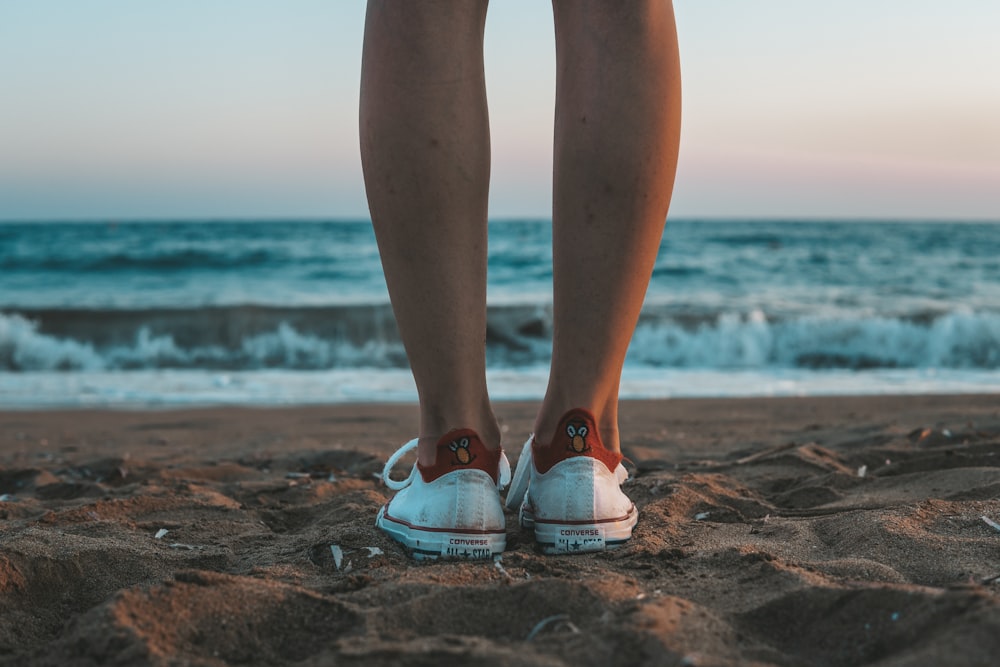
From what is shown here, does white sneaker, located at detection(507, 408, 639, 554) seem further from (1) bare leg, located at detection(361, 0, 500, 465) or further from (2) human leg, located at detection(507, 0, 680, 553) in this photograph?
(1) bare leg, located at detection(361, 0, 500, 465)

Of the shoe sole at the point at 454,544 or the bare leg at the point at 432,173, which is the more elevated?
the bare leg at the point at 432,173

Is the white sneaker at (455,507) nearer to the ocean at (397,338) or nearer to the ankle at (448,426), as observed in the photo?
the ankle at (448,426)

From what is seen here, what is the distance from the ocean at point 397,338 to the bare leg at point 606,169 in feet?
11.3

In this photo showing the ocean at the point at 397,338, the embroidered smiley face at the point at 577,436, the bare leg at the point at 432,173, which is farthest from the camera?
the ocean at the point at 397,338

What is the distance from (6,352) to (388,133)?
6.52 metres

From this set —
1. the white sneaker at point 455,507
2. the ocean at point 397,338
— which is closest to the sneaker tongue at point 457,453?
the white sneaker at point 455,507

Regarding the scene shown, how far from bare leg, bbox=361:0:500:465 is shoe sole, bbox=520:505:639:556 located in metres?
0.23

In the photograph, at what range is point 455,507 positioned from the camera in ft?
4.09

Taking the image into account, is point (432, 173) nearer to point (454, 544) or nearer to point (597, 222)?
point (597, 222)

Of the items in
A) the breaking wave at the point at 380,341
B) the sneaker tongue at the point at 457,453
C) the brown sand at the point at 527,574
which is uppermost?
the sneaker tongue at the point at 457,453

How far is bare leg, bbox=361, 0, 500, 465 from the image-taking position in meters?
1.18

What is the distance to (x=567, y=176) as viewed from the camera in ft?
4.06

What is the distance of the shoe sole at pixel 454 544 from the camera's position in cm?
124

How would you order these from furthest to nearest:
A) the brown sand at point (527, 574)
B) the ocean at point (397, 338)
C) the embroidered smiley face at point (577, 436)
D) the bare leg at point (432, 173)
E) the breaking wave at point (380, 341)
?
the breaking wave at point (380, 341) → the ocean at point (397, 338) → the embroidered smiley face at point (577, 436) → the bare leg at point (432, 173) → the brown sand at point (527, 574)
